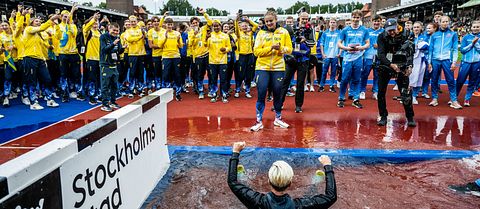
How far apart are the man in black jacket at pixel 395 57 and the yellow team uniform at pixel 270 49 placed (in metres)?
1.66

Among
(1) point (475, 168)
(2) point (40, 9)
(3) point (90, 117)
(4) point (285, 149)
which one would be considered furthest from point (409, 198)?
(2) point (40, 9)

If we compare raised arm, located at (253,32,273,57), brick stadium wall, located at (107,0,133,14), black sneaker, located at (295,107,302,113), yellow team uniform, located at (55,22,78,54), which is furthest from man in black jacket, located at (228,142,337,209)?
brick stadium wall, located at (107,0,133,14)

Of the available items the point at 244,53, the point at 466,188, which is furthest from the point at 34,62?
the point at 466,188

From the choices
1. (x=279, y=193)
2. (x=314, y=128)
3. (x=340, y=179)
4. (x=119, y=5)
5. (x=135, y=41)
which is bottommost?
(x=340, y=179)

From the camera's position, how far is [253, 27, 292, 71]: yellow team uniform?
6090 millimetres

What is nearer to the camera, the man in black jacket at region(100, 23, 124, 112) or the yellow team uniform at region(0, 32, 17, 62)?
the man in black jacket at region(100, 23, 124, 112)

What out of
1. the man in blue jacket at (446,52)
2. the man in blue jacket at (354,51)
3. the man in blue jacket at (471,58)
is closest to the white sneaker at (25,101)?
the man in blue jacket at (354,51)

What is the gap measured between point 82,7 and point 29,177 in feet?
94.1

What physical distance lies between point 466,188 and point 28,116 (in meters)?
7.75

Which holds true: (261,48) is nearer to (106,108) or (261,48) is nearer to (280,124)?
(280,124)

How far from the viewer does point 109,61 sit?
7691 millimetres

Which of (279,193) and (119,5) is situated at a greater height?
(119,5)

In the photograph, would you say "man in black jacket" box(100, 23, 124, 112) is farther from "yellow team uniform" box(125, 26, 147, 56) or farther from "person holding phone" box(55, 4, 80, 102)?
"person holding phone" box(55, 4, 80, 102)

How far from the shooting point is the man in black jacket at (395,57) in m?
6.17
